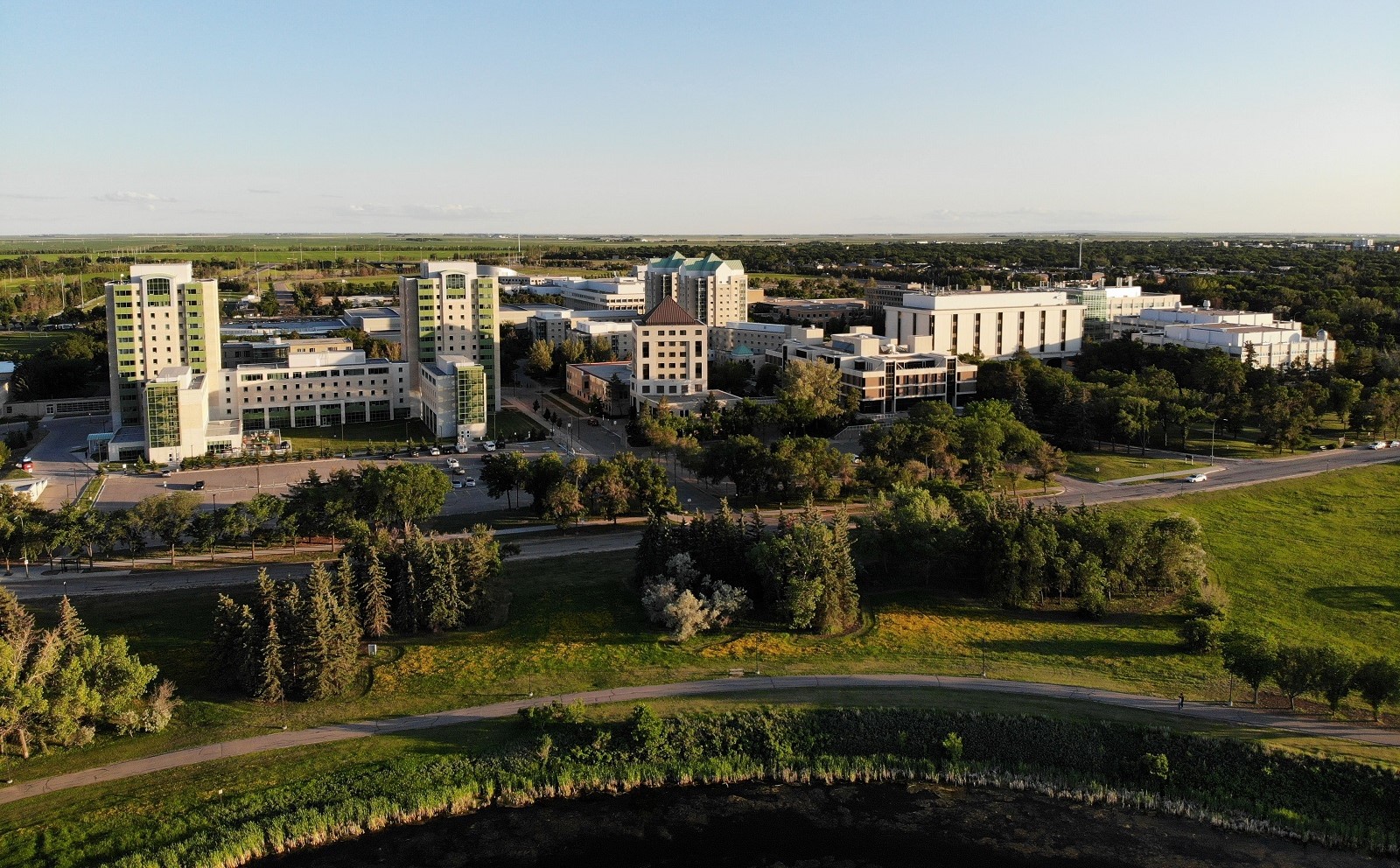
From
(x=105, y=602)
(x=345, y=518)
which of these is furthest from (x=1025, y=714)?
(x=105, y=602)

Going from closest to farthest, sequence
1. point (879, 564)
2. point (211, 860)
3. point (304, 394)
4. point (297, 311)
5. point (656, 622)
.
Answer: point (211, 860) < point (656, 622) < point (879, 564) < point (304, 394) < point (297, 311)

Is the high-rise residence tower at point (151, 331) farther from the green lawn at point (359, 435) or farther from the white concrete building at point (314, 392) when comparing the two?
the green lawn at point (359, 435)

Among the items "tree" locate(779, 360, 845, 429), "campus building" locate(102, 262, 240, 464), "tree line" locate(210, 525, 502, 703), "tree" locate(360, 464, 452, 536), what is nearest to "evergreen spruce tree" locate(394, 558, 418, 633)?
"tree line" locate(210, 525, 502, 703)

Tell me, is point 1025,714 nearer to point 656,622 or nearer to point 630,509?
point 656,622

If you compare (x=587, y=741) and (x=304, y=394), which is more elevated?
(x=304, y=394)

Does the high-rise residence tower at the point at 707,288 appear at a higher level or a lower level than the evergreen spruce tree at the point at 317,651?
higher

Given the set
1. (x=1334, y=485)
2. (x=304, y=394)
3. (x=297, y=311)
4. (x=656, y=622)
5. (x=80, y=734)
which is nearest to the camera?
(x=80, y=734)

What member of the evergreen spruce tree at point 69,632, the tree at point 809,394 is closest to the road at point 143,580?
the evergreen spruce tree at point 69,632

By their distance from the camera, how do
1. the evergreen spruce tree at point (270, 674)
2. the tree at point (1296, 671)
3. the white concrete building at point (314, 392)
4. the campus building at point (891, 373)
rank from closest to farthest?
the tree at point (1296, 671)
the evergreen spruce tree at point (270, 674)
the white concrete building at point (314, 392)
the campus building at point (891, 373)
